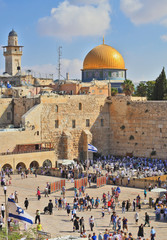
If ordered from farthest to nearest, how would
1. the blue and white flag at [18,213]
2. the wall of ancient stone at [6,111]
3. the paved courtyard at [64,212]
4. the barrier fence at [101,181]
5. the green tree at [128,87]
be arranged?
the green tree at [128,87], the wall of ancient stone at [6,111], the barrier fence at [101,181], the paved courtyard at [64,212], the blue and white flag at [18,213]

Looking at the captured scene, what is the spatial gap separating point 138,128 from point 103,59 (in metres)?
15.5

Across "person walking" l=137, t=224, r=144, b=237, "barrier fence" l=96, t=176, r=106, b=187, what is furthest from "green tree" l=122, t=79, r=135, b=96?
"person walking" l=137, t=224, r=144, b=237

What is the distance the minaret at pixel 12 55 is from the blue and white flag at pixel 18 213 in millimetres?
44352

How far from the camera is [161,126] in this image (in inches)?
1720

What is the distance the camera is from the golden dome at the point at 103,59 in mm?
57875

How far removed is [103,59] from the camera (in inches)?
2277

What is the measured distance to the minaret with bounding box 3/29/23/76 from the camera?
200ft

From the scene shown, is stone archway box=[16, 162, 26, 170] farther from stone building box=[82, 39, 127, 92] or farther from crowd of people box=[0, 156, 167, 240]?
stone building box=[82, 39, 127, 92]

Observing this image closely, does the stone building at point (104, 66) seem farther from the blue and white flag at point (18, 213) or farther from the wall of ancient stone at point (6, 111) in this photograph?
Result: the blue and white flag at point (18, 213)

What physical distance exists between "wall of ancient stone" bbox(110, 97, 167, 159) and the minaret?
19.8 m

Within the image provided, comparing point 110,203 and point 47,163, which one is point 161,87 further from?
point 110,203

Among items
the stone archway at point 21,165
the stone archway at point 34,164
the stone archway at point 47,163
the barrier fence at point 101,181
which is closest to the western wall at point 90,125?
the stone archway at point 47,163

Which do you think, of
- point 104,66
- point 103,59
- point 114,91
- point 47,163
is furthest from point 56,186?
point 103,59

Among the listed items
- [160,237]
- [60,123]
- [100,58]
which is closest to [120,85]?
[100,58]
